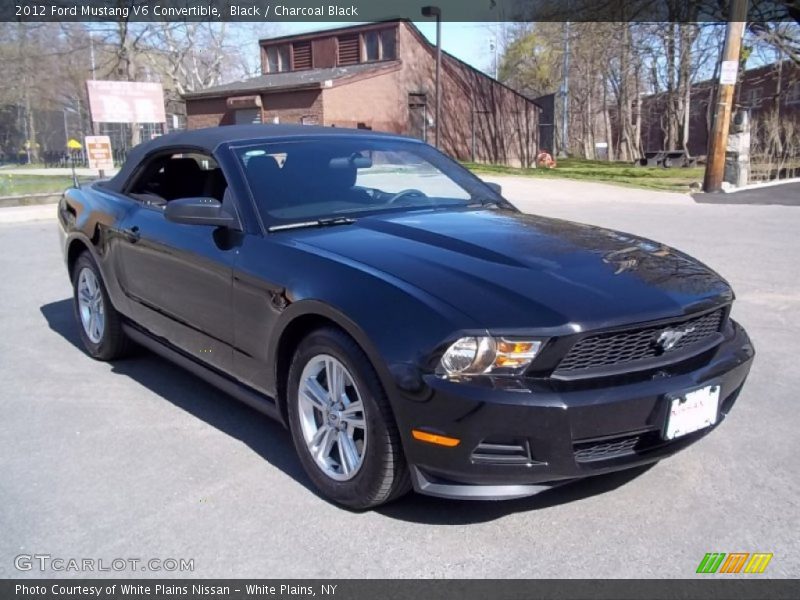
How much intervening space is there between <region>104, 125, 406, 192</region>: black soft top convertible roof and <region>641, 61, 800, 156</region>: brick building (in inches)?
1252

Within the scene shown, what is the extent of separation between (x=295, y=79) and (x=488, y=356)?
3168 cm

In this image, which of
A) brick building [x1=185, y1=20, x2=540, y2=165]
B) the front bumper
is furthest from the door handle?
brick building [x1=185, y1=20, x2=540, y2=165]

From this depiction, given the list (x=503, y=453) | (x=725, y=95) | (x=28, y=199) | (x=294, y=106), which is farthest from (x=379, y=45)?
(x=503, y=453)

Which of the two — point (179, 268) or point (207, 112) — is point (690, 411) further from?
point (207, 112)

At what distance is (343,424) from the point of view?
308 cm

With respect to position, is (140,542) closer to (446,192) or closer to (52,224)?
(446,192)

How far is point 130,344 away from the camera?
16.8ft

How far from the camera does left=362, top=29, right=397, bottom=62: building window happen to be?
33.0 m

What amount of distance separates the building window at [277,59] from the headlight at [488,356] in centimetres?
3753

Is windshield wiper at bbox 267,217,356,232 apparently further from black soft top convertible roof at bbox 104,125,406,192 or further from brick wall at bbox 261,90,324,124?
brick wall at bbox 261,90,324,124

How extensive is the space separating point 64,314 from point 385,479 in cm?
491

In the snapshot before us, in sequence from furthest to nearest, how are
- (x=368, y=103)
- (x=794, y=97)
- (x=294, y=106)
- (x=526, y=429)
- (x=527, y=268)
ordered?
(x=794, y=97)
(x=368, y=103)
(x=294, y=106)
(x=527, y=268)
(x=526, y=429)

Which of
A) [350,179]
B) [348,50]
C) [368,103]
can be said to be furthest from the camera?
[348,50]

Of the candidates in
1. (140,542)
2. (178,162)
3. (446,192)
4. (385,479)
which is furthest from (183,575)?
(178,162)
